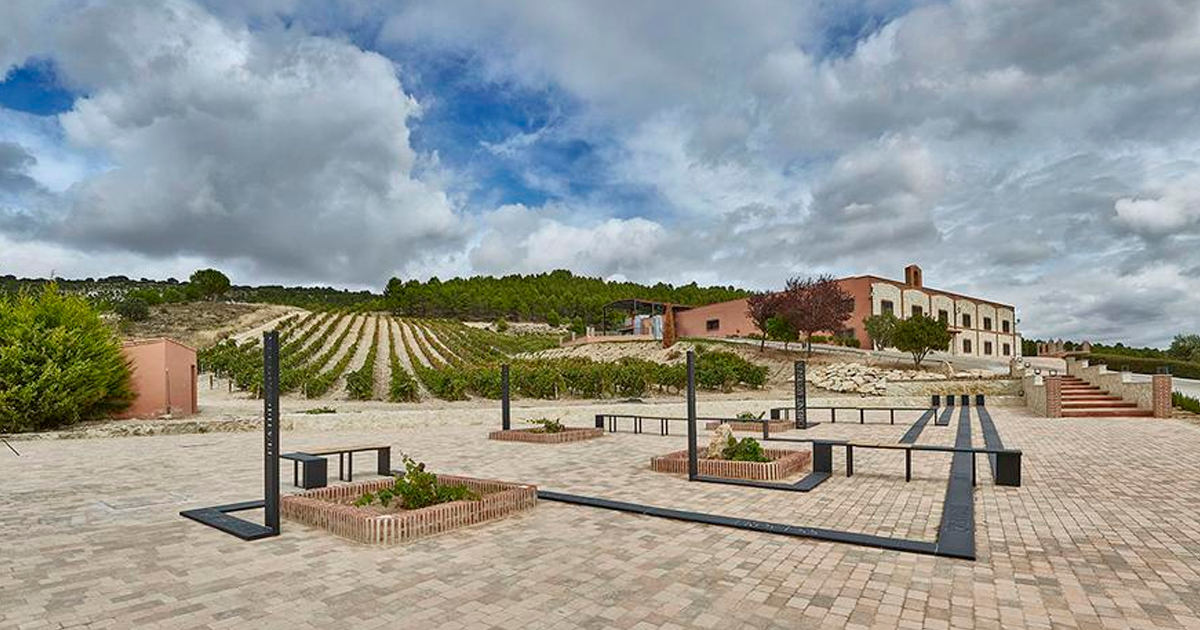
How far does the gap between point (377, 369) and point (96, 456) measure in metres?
27.2

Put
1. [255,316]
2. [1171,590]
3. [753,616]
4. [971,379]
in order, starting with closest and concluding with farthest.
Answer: [753,616] → [1171,590] → [971,379] → [255,316]

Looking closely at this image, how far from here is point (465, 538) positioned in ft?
19.4

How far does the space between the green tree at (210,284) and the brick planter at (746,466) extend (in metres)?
97.4

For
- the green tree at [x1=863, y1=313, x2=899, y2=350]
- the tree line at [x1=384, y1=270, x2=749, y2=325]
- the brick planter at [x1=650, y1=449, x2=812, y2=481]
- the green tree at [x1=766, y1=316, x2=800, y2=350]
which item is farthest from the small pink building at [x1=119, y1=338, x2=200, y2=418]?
the tree line at [x1=384, y1=270, x2=749, y2=325]

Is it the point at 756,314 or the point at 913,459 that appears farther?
the point at 756,314

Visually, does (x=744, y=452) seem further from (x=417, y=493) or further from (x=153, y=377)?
(x=153, y=377)

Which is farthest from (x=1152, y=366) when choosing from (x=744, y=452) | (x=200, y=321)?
(x=200, y=321)

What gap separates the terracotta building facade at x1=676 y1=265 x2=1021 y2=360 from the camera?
1750 inches

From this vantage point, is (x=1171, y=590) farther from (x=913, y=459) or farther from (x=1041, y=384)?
(x=1041, y=384)

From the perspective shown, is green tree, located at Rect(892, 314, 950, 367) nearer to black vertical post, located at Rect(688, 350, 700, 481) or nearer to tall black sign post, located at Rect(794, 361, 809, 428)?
tall black sign post, located at Rect(794, 361, 809, 428)

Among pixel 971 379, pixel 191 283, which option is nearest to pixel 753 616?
pixel 971 379

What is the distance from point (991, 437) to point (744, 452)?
293 inches

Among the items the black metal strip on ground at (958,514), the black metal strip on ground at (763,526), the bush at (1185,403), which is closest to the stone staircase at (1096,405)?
the bush at (1185,403)

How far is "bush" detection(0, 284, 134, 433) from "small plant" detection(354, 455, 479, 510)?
41.3 ft
